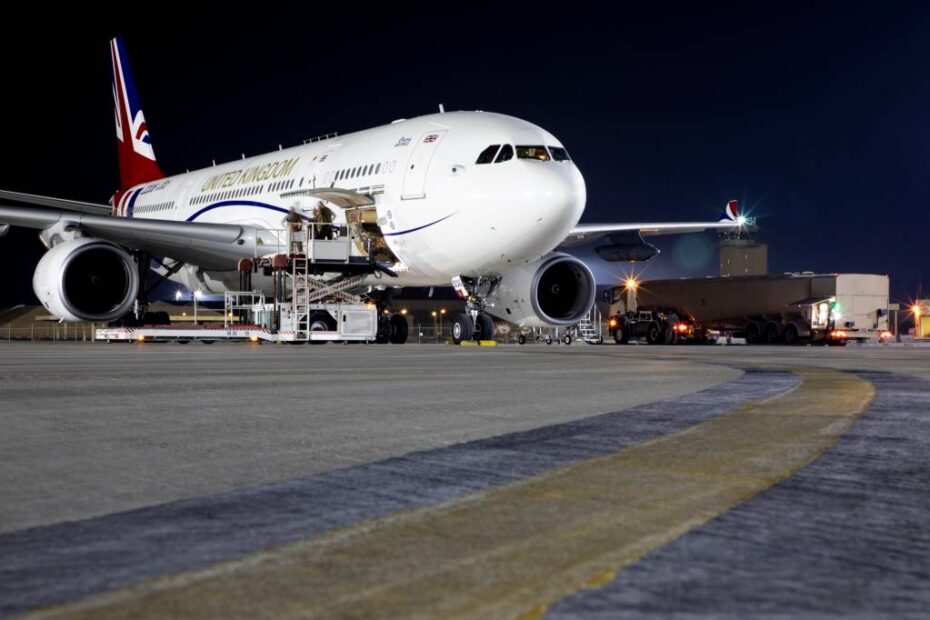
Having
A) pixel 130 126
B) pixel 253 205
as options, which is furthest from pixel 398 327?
pixel 130 126

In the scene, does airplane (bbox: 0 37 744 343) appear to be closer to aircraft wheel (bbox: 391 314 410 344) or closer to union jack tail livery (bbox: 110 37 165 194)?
aircraft wheel (bbox: 391 314 410 344)

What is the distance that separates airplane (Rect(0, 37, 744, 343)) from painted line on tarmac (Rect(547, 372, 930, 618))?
45.3 feet

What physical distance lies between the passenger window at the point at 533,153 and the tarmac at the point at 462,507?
35.7ft

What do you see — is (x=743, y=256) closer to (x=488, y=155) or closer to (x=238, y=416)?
(x=488, y=155)

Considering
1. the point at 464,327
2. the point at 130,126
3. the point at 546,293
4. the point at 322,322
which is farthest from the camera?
the point at 130,126

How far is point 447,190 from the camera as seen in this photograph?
60.0ft

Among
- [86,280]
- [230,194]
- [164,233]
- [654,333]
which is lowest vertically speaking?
[654,333]

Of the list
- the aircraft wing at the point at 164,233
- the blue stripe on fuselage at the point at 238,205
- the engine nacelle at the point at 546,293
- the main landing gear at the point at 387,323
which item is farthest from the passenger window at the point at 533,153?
the aircraft wing at the point at 164,233

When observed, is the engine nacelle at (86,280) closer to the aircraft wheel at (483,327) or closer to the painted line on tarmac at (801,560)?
the aircraft wheel at (483,327)

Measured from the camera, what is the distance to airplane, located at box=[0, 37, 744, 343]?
58.7 feet

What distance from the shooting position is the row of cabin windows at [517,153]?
17922 mm

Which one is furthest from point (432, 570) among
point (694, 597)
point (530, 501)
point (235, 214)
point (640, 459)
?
point (235, 214)

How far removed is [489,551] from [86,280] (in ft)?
66.7

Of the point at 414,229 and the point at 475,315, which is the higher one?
the point at 414,229
